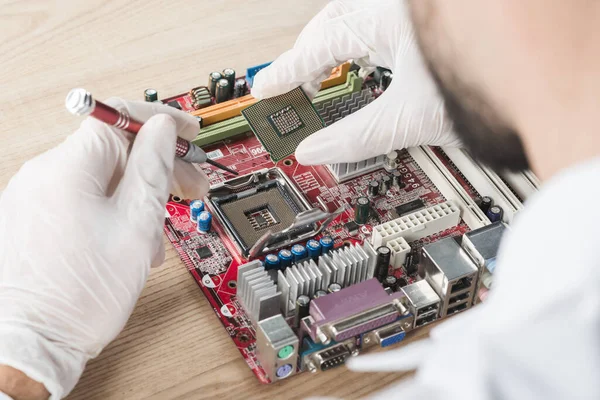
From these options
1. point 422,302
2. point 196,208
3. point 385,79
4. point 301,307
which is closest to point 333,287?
point 301,307

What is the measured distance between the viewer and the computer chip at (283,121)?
7.97 ft

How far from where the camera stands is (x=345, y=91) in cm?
268

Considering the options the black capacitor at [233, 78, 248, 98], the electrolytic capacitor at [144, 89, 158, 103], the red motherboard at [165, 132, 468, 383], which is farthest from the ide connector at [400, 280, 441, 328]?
the electrolytic capacitor at [144, 89, 158, 103]

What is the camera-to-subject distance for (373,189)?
7.91 ft

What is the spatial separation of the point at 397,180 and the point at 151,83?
0.96 metres

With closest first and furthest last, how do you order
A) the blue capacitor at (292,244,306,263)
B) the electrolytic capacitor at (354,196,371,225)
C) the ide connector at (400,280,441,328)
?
the ide connector at (400,280,441,328) → the blue capacitor at (292,244,306,263) → the electrolytic capacitor at (354,196,371,225)

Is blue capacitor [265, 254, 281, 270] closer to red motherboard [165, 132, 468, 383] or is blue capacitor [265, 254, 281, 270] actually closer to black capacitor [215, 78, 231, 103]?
red motherboard [165, 132, 468, 383]

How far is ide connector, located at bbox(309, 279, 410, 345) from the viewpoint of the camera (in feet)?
6.54

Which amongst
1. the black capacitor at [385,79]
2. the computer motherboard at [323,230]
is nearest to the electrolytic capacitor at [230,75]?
the computer motherboard at [323,230]

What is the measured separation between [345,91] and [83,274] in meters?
1.17

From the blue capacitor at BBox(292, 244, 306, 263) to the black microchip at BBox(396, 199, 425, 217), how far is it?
0.33 meters

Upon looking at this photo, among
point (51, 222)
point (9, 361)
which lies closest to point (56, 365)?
point (9, 361)

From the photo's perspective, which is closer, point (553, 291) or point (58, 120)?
point (553, 291)

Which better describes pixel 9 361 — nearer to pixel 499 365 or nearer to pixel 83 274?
pixel 83 274
